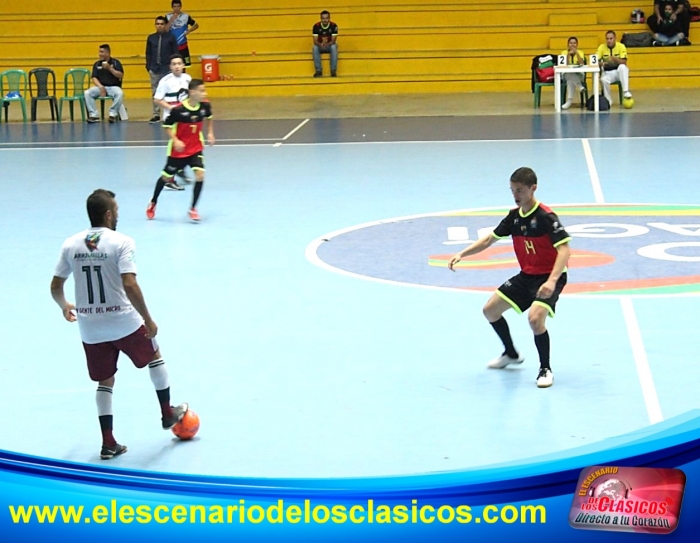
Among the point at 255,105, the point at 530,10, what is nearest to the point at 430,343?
the point at 255,105

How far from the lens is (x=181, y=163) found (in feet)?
44.2

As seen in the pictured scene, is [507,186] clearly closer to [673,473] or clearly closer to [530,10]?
[673,473]

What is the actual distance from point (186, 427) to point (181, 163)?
24.3ft

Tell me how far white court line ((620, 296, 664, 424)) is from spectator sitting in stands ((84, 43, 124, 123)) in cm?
1761

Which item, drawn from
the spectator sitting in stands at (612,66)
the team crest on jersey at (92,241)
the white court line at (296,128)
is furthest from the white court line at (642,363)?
the spectator sitting in stands at (612,66)

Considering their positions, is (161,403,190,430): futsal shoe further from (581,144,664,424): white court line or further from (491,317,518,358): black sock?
(581,144,664,424): white court line

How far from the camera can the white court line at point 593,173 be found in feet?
46.4

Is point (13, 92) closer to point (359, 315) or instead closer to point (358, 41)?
point (358, 41)

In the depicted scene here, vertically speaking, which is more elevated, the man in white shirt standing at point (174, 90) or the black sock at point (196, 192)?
the man in white shirt standing at point (174, 90)

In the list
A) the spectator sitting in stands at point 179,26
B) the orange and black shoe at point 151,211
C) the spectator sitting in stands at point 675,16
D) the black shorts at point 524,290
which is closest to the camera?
the black shorts at point 524,290

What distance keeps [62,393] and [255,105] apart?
1995cm

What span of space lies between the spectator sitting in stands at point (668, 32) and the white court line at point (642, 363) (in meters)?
20.2

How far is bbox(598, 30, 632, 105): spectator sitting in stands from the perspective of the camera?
79.1 feet

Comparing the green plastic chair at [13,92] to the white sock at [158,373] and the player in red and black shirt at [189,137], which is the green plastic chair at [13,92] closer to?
the player in red and black shirt at [189,137]
